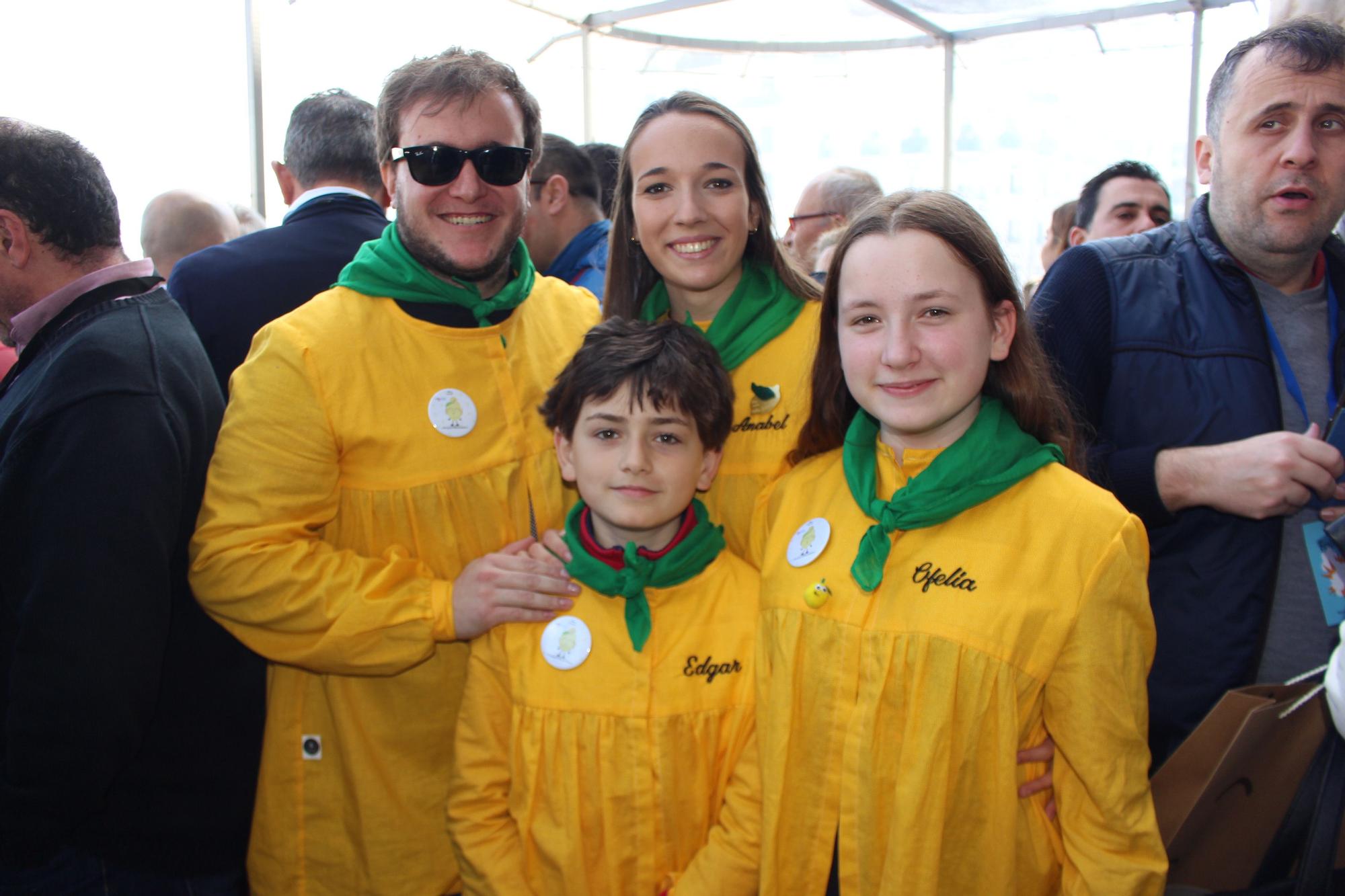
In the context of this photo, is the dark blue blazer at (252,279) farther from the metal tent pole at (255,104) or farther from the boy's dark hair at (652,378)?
the metal tent pole at (255,104)

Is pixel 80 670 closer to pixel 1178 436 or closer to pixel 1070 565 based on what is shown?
pixel 1070 565

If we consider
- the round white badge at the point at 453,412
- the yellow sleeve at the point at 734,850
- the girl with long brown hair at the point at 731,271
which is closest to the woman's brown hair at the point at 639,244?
the girl with long brown hair at the point at 731,271

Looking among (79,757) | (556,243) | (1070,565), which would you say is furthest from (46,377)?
(556,243)

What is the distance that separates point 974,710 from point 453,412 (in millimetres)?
1283

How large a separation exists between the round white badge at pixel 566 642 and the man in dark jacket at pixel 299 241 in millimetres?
1623

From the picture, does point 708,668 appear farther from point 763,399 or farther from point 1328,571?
point 1328,571

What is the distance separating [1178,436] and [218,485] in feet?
6.81

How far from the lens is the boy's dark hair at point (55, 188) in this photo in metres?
2.06

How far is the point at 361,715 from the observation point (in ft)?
7.16

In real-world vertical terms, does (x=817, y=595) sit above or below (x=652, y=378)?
below

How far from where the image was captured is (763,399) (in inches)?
90.0

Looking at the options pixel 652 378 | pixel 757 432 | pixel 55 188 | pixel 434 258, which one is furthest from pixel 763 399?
pixel 55 188

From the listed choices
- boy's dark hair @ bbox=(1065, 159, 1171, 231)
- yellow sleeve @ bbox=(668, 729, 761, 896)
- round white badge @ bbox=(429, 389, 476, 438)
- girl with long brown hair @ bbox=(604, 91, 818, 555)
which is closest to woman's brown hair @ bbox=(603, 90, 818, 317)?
girl with long brown hair @ bbox=(604, 91, 818, 555)

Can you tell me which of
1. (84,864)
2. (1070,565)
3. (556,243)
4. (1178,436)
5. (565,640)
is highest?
(556,243)
